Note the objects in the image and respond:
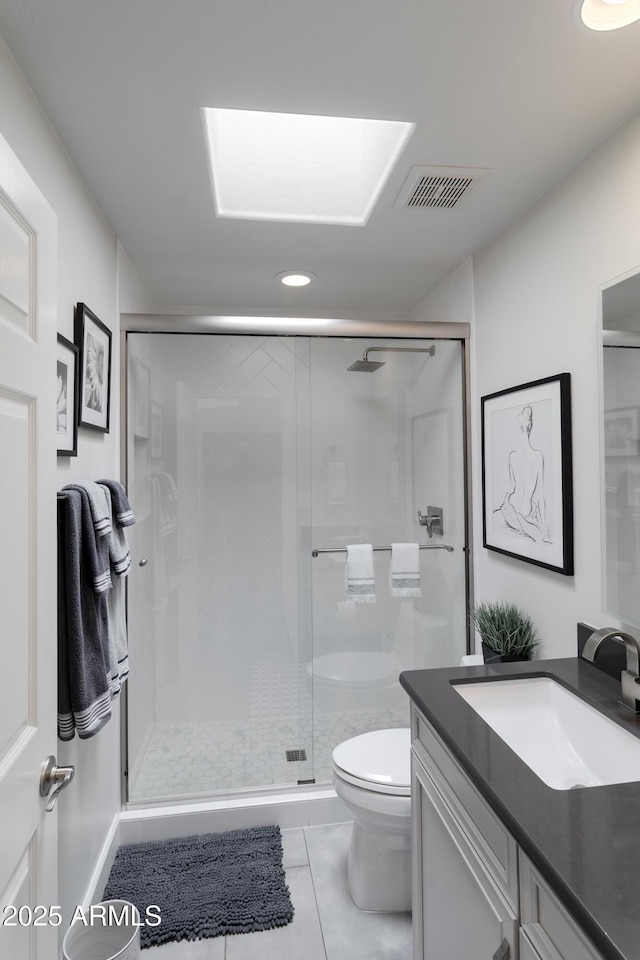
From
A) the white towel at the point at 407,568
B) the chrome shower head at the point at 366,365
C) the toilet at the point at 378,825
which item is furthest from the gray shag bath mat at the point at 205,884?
the chrome shower head at the point at 366,365

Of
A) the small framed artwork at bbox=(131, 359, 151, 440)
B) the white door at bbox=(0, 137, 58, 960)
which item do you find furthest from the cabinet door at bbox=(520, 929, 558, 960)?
the small framed artwork at bbox=(131, 359, 151, 440)

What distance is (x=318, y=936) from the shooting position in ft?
5.49

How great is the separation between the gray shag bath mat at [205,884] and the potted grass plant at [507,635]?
3.62 feet

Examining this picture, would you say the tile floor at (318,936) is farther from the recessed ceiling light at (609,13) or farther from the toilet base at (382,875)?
the recessed ceiling light at (609,13)

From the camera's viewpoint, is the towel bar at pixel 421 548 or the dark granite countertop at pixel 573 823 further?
the towel bar at pixel 421 548

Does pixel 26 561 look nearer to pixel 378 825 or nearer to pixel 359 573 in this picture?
pixel 378 825

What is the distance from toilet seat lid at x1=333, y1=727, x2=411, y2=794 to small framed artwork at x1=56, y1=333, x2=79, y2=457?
1344 millimetres

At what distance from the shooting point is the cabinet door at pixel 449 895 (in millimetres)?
927

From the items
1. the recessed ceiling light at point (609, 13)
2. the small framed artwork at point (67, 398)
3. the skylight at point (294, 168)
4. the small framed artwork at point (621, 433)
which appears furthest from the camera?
the skylight at point (294, 168)

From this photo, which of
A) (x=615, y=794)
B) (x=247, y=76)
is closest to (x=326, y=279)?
(x=247, y=76)

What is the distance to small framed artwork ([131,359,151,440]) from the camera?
2.34 meters

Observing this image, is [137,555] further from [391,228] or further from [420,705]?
[391,228]

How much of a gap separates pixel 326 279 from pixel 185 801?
2441 mm

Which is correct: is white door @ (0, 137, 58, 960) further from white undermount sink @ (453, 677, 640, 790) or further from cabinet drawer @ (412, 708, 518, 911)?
white undermount sink @ (453, 677, 640, 790)
